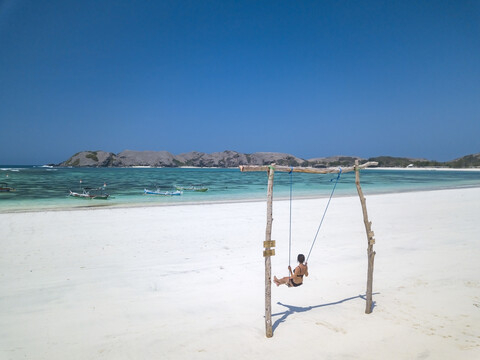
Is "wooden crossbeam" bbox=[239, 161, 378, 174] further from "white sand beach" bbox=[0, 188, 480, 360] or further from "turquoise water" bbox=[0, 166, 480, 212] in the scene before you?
"white sand beach" bbox=[0, 188, 480, 360]

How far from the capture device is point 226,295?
233 inches

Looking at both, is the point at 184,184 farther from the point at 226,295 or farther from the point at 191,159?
the point at 191,159

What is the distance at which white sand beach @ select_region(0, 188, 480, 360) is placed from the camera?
4.30m

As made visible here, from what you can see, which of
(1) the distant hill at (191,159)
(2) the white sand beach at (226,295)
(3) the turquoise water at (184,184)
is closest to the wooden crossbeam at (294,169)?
(3) the turquoise water at (184,184)

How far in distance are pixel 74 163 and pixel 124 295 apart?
6915 inches

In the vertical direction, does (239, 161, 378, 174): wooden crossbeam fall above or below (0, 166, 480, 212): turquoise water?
above

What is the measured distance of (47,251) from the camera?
8688 mm

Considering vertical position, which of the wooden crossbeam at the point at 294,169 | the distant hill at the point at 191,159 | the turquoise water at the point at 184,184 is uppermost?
the distant hill at the point at 191,159

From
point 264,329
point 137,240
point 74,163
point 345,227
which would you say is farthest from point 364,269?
point 74,163

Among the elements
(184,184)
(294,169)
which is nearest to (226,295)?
(294,169)

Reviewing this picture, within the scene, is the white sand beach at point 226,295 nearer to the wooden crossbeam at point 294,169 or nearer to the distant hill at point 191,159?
the wooden crossbeam at point 294,169

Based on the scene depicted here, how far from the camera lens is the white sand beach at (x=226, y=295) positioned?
4.30 meters

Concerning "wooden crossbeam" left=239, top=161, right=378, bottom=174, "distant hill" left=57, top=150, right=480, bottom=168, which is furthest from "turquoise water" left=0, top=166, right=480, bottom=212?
"distant hill" left=57, top=150, right=480, bottom=168

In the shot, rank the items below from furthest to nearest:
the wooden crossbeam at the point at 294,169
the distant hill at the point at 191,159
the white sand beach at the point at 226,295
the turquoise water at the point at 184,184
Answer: the distant hill at the point at 191,159 → the turquoise water at the point at 184,184 → the wooden crossbeam at the point at 294,169 → the white sand beach at the point at 226,295
